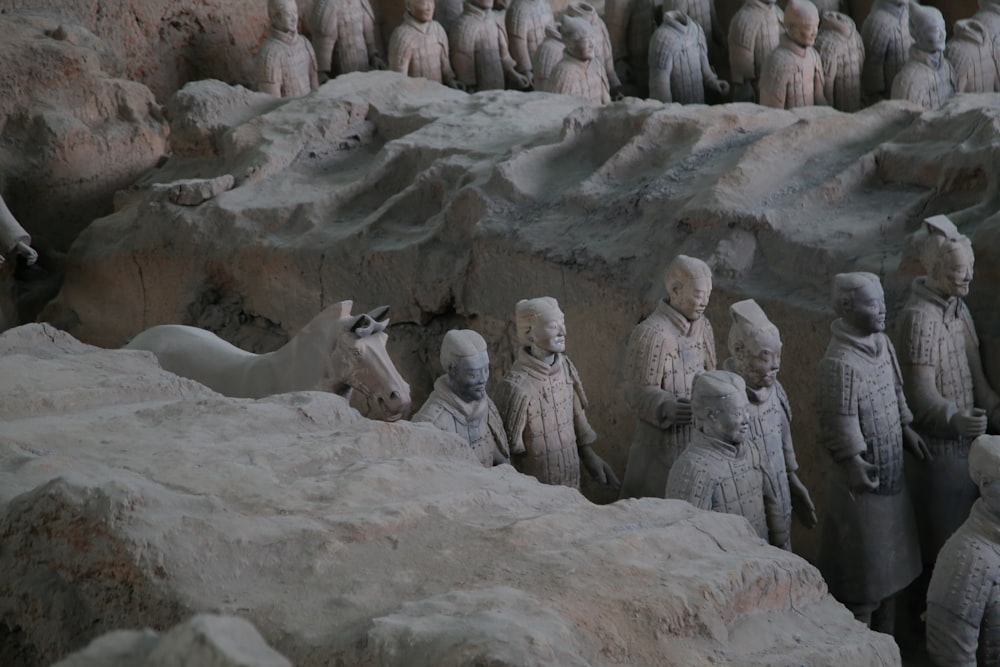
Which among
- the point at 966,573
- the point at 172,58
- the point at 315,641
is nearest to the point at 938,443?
the point at 966,573

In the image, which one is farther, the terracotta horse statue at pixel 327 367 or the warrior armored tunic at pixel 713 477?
the terracotta horse statue at pixel 327 367

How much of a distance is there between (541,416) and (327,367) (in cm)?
80

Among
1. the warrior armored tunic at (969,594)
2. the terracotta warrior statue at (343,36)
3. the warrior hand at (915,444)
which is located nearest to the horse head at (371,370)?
the warrior hand at (915,444)

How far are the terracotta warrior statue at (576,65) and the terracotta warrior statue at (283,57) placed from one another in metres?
1.70

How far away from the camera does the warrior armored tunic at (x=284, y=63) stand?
31.8 ft

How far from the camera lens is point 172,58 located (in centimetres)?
1107

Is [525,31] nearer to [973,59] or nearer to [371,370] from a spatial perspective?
[973,59]

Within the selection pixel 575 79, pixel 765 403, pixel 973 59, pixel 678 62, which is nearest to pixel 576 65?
pixel 575 79

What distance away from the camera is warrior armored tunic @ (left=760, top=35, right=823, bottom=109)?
881 cm

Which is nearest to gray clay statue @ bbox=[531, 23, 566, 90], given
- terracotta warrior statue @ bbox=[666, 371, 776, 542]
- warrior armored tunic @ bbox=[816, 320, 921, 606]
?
warrior armored tunic @ bbox=[816, 320, 921, 606]

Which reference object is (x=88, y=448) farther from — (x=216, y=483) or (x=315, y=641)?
(x=315, y=641)

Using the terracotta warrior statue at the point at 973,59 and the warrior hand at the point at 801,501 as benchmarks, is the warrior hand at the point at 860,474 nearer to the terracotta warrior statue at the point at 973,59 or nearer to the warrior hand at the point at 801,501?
the warrior hand at the point at 801,501

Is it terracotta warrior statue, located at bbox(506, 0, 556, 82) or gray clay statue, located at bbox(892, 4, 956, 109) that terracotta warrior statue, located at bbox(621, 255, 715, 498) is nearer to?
gray clay statue, located at bbox(892, 4, 956, 109)

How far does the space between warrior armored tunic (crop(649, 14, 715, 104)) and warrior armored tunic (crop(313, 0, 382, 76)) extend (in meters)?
2.12
